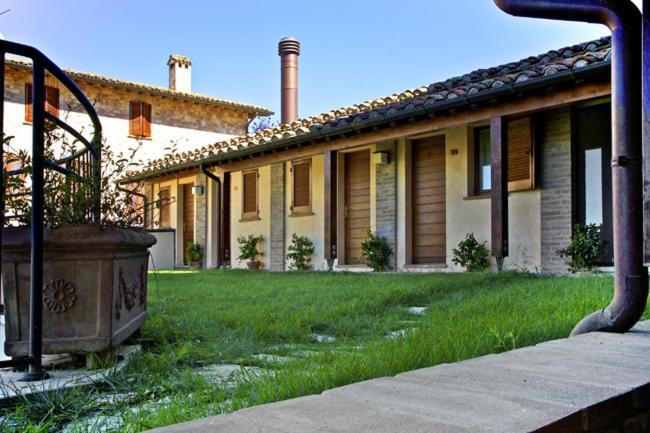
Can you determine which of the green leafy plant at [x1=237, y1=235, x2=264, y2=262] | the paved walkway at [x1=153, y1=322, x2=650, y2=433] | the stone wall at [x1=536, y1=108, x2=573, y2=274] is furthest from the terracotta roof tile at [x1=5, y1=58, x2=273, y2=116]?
the paved walkway at [x1=153, y1=322, x2=650, y2=433]

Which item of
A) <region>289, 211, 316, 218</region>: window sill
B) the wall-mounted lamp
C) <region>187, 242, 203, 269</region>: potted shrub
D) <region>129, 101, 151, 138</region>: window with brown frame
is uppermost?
<region>129, 101, 151, 138</region>: window with brown frame

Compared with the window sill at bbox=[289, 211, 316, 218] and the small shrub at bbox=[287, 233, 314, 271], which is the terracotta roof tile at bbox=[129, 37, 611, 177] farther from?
the small shrub at bbox=[287, 233, 314, 271]

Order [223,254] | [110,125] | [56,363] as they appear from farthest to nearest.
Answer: [110,125] → [223,254] → [56,363]

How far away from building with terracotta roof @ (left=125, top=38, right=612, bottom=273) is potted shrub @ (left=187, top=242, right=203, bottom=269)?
76 cm

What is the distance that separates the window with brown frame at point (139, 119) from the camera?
1969 centimetres

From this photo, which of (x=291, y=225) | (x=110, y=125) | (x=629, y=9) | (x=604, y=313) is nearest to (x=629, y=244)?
(x=604, y=313)

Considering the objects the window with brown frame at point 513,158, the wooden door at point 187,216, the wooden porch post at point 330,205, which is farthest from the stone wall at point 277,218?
the window with brown frame at point 513,158

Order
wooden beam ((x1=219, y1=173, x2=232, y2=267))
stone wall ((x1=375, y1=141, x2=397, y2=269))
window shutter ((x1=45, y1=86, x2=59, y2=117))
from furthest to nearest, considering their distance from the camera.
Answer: window shutter ((x1=45, y1=86, x2=59, y2=117)), wooden beam ((x1=219, y1=173, x2=232, y2=267)), stone wall ((x1=375, y1=141, x2=397, y2=269))

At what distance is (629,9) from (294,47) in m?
15.3

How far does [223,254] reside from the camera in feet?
42.6

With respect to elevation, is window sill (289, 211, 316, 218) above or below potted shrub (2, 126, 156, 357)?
above

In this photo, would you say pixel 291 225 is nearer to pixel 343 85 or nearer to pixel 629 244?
pixel 629 244

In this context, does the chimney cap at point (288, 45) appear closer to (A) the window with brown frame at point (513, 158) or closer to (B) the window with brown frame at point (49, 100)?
(B) the window with brown frame at point (49, 100)

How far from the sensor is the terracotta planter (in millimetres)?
2418
